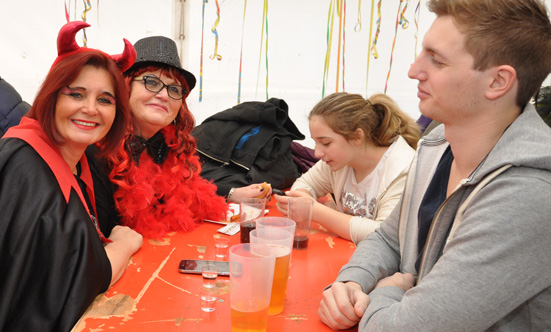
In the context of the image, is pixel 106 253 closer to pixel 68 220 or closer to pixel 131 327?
pixel 68 220

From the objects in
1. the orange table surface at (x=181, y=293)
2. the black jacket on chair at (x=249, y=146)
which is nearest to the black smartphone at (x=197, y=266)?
the orange table surface at (x=181, y=293)

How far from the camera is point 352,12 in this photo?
349 centimetres

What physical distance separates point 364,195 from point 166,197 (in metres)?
0.91

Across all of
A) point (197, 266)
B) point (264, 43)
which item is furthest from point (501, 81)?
point (264, 43)

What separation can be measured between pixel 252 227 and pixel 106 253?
489mm

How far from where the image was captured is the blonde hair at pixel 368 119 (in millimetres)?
2053

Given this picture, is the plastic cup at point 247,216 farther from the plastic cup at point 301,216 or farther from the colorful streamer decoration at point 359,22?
the colorful streamer decoration at point 359,22

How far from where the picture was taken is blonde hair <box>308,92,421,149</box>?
2053 mm

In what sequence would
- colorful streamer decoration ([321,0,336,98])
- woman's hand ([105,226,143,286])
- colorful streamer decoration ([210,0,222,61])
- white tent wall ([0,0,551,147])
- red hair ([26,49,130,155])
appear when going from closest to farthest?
woman's hand ([105,226,143,286]) < red hair ([26,49,130,155]) < white tent wall ([0,0,551,147]) < colorful streamer decoration ([210,0,222,61]) < colorful streamer decoration ([321,0,336,98])

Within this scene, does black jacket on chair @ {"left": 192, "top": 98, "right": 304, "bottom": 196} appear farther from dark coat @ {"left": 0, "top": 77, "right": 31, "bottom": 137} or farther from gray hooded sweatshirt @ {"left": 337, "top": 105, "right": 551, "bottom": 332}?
gray hooded sweatshirt @ {"left": 337, "top": 105, "right": 551, "bottom": 332}

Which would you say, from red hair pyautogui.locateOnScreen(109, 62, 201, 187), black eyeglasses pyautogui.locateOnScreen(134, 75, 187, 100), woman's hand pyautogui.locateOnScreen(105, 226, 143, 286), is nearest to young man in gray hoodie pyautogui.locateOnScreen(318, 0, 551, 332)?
woman's hand pyautogui.locateOnScreen(105, 226, 143, 286)

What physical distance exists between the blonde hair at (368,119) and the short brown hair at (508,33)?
3.59 ft

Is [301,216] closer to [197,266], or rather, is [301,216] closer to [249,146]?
[197,266]

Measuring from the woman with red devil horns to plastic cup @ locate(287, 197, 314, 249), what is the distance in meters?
0.55
